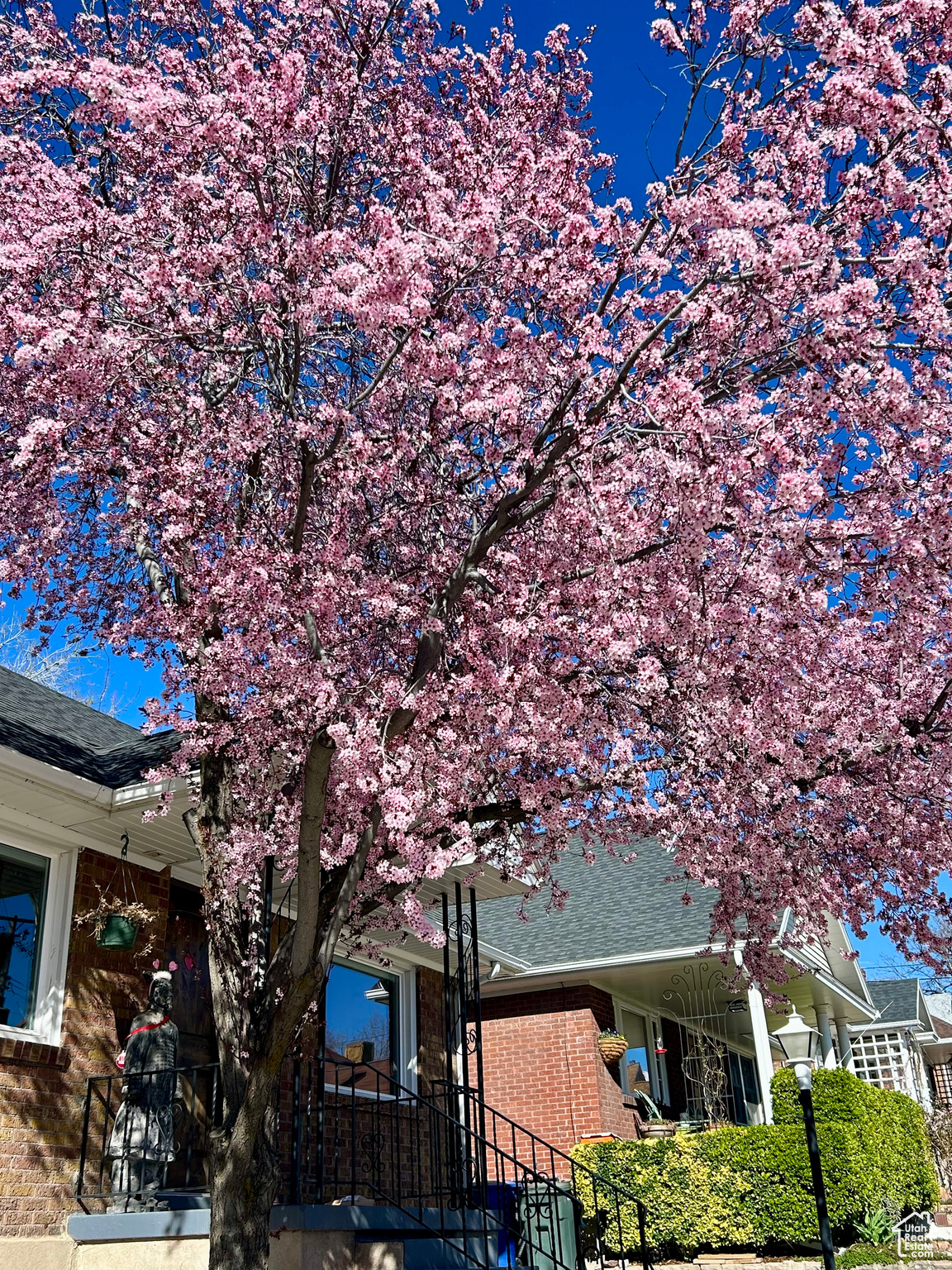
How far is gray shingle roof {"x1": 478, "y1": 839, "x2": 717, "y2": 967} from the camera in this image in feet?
49.6

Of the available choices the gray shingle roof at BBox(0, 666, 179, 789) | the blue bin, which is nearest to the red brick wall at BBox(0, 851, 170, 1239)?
the gray shingle roof at BBox(0, 666, 179, 789)

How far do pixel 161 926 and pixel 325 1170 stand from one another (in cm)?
356

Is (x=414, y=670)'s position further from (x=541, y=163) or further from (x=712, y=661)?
(x=541, y=163)

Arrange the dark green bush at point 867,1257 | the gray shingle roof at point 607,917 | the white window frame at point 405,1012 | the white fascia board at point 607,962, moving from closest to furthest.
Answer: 1. the dark green bush at point 867,1257
2. the white window frame at point 405,1012
3. the white fascia board at point 607,962
4. the gray shingle roof at point 607,917

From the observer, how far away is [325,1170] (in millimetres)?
10859

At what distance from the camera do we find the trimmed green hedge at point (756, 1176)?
481 inches

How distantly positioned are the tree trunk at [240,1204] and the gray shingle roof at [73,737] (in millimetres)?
3255

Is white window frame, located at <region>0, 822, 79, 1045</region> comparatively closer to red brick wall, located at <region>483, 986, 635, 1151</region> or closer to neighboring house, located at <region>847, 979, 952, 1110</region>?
red brick wall, located at <region>483, 986, 635, 1151</region>

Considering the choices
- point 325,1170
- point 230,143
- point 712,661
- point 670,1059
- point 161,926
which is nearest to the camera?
point 230,143

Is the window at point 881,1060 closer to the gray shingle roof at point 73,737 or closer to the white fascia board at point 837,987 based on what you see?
the white fascia board at point 837,987

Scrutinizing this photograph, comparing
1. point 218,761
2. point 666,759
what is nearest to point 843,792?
point 666,759

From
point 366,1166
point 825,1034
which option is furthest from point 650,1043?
point 366,1166

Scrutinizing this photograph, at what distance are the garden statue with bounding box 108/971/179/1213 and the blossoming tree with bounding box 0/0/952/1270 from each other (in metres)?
1.58

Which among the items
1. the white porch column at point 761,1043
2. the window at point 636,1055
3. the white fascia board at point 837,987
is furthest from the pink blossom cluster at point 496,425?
the window at point 636,1055
